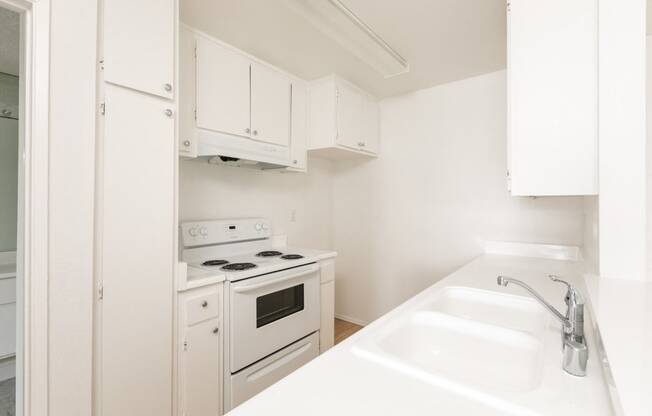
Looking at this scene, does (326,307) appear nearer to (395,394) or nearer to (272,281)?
(272,281)

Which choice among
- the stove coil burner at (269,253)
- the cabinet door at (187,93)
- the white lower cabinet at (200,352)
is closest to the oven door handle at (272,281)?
the white lower cabinet at (200,352)

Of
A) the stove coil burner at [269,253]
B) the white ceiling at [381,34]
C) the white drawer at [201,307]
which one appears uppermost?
the white ceiling at [381,34]

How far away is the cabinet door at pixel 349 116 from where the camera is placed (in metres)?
2.54

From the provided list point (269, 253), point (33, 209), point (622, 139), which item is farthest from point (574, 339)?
point (269, 253)

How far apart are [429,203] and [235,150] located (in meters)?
1.80

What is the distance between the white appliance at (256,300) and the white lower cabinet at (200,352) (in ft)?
0.18

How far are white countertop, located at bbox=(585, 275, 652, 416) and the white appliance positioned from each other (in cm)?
147

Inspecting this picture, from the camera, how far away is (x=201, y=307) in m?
1.53

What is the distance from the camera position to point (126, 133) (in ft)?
4.08

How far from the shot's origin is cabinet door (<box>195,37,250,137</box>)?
1846 mm

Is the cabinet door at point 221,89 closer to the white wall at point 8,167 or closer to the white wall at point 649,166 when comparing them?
the white wall at point 8,167

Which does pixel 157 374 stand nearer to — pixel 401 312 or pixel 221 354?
pixel 221 354

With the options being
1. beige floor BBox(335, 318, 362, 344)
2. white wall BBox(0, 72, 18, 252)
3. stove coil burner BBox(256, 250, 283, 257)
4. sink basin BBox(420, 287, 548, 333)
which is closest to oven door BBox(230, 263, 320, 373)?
stove coil burner BBox(256, 250, 283, 257)

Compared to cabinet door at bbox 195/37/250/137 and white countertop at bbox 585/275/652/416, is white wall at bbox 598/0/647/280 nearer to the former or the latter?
white countertop at bbox 585/275/652/416
